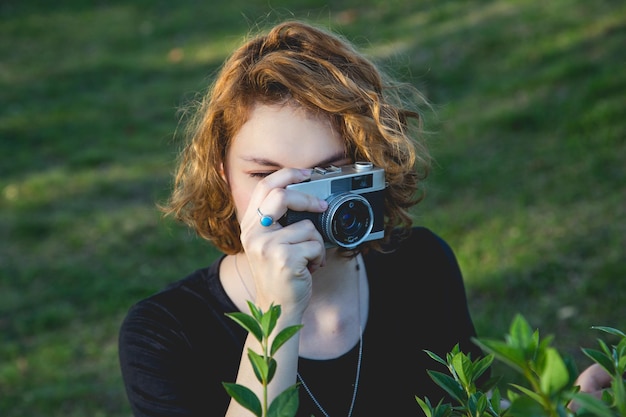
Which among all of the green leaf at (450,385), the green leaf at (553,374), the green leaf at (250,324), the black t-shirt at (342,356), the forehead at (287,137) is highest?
the forehead at (287,137)

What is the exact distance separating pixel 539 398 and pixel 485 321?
106 inches

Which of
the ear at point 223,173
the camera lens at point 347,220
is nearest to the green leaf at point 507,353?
the camera lens at point 347,220

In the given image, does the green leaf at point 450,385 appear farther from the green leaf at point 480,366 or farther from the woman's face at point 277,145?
the woman's face at point 277,145

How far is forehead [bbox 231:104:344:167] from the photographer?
5.37ft

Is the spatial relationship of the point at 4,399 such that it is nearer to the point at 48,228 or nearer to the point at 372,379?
the point at 48,228

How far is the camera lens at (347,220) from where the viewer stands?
5.13ft

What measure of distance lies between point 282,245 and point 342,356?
503mm

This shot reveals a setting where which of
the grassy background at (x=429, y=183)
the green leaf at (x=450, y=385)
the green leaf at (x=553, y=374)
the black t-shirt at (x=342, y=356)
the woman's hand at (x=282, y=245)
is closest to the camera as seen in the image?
the green leaf at (x=553, y=374)

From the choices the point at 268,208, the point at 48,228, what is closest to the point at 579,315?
the point at 268,208

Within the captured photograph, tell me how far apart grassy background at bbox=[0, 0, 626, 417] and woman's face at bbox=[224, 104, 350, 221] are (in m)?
0.61

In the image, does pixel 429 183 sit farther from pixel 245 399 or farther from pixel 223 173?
pixel 245 399

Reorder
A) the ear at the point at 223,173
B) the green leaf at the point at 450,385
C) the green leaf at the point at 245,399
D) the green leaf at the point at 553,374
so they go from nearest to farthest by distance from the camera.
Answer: the green leaf at the point at 553,374, the green leaf at the point at 245,399, the green leaf at the point at 450,385, the ear at the point at 223,173

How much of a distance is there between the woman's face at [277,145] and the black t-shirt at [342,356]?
0.97ft

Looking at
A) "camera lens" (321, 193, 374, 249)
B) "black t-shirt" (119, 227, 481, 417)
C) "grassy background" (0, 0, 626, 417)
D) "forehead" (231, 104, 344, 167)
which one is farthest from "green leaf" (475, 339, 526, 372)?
"grassy background" (0, 0, 626, 417)
